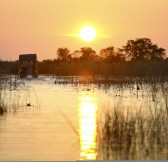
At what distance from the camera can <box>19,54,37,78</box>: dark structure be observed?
4221cm

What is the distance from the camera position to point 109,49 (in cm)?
7294

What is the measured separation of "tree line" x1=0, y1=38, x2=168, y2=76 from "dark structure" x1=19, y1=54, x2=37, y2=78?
1.23 metres

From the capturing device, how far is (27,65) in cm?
4288

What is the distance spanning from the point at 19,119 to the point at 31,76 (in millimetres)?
32254

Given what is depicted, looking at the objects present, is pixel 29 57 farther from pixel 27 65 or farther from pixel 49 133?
pixel 49 133

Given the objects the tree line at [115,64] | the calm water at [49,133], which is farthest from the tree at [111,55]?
the calm water at [49,133]

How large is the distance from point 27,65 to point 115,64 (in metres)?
13.3

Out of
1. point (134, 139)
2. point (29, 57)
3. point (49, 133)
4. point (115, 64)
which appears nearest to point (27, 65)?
point (29, 57)

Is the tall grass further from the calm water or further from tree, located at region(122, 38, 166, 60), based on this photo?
tree, located at region(122, 38, 166, 60)

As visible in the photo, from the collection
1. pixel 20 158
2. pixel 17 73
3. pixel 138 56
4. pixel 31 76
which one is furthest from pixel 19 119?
pixel 138 56

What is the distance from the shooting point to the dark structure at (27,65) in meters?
42.2

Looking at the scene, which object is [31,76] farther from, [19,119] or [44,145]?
[44,145]

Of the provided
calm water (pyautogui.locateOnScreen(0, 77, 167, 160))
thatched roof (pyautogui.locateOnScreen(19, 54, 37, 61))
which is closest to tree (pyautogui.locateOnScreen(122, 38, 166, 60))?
thatched roof (pyautogui.locateOnScreen(19, 54, 37, 61))

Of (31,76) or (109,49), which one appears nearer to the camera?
(31,76)
